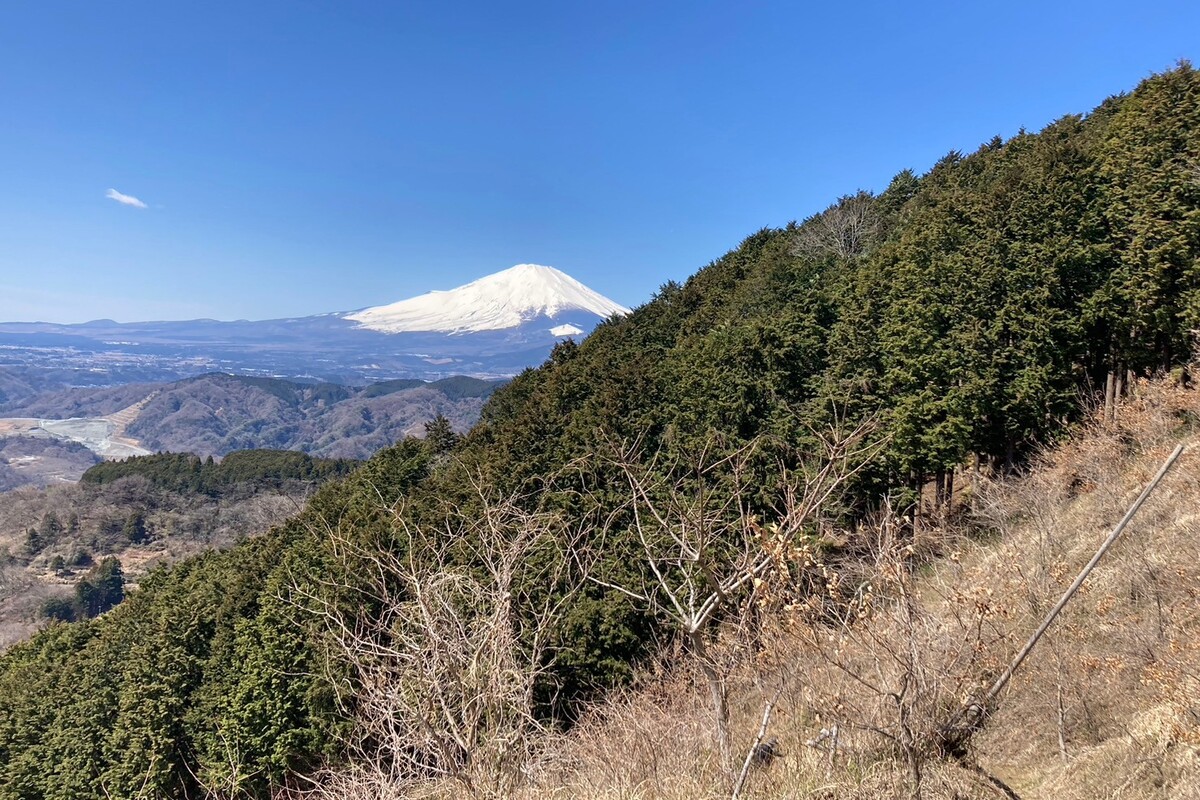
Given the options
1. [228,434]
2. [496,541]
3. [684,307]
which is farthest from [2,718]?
[228,434]

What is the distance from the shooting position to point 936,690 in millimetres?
2982

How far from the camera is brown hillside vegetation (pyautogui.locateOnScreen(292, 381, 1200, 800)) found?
3.13 metres

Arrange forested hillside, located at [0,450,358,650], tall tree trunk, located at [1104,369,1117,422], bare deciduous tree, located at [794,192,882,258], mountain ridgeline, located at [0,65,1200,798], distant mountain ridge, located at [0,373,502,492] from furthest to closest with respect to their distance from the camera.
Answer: distant mountain ridge, located at [0,373,502,492] → forested hillside, located at [0,450,358,650] → bare deciduous tree, located at [794,192,882,258] → mountain ridgeline, located at [0,65,1200,798] → tall tree trunk, located at [1104,369,1117,422]

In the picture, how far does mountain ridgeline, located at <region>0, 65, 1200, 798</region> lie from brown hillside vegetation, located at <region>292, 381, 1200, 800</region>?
→ 5.08 meters

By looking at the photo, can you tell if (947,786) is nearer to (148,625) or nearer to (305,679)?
(305,679)

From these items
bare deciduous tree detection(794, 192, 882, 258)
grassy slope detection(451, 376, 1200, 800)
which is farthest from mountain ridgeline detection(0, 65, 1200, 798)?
bare deciduous tree detection(794, 192, 882, 258)

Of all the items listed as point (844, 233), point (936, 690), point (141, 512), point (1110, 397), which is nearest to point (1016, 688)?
point (936, 690)

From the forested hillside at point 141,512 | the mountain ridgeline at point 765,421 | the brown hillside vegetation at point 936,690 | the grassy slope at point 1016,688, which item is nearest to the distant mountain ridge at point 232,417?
the forested hillside at point 141,512

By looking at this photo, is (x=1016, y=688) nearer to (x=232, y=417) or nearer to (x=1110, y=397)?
(x=1110, y=397)

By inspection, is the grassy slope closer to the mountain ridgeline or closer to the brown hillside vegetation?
the brown hillside vegetation

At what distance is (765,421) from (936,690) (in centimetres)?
1469

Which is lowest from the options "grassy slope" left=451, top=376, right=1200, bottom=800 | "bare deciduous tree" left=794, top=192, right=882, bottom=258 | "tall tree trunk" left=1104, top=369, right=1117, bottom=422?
"grassy slope" left=451, top=376, right=1200, bottom=800

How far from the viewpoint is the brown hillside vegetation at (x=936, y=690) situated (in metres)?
3.13

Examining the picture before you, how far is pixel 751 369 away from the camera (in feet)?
59.3
